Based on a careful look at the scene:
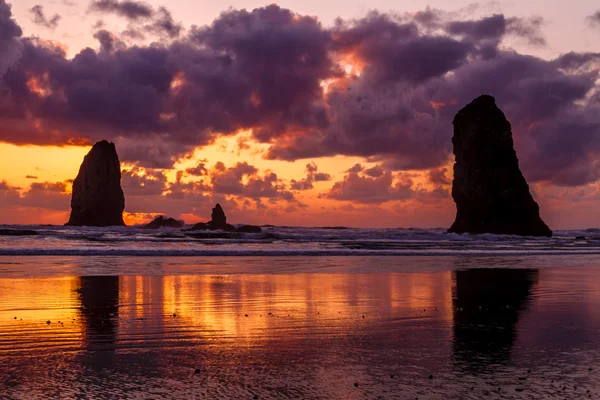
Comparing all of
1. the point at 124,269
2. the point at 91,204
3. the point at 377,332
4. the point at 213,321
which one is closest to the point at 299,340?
the point at 377,332

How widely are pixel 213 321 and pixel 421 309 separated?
4684mm

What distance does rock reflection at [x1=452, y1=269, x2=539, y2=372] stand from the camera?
830 centimetres

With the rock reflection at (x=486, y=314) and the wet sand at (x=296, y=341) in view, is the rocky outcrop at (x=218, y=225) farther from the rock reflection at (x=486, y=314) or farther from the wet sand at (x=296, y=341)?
the wet sand at (x=296, y=341)

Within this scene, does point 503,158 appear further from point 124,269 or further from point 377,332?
point 377,332

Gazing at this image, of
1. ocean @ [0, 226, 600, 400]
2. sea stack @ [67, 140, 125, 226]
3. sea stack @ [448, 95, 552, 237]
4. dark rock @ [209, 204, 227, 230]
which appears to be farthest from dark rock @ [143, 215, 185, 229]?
ocean @ [0, 226, 600, 400]

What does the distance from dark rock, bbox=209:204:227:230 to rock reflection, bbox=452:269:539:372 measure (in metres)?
76.6

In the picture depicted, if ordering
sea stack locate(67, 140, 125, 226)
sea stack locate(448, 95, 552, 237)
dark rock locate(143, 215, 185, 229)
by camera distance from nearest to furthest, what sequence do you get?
1. sea stack locate(448, 95, 552, 237)
2. dark rock locate(143, 215, 185, 229)
3. sea stack locate(67, 140, 125, 226)

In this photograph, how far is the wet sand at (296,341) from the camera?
6586 mm

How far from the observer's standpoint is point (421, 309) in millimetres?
12992

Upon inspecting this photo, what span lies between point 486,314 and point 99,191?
150m

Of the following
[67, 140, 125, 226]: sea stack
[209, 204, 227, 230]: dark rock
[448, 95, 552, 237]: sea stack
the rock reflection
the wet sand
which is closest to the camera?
the wet sand

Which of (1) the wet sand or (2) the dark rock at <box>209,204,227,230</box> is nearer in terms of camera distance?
(1) the wet sand

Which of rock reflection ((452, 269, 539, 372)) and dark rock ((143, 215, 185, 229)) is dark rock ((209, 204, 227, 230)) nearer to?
dark rock ((143, 215, 185, 229))

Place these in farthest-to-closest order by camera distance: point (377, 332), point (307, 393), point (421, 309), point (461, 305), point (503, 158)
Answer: point (503, 158)
point (461, 305)
point (421, 309)
point (377, 332)
point (307, 393)
